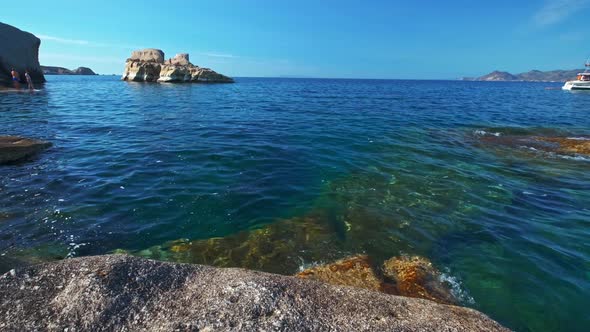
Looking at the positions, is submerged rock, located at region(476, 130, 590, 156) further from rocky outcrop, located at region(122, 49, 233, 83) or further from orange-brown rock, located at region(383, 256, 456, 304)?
rocky outcrop, located at region(122, 49, 233, 83)

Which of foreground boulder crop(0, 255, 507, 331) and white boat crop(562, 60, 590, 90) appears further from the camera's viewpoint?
white boat crop(562, 60, 590, 90)

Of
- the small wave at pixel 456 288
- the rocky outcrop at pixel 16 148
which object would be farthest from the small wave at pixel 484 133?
the rocky outcrop at pixel 16 148

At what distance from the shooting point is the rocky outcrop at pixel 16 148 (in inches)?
425

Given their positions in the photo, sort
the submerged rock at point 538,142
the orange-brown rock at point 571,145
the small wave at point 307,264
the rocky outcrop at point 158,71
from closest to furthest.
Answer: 1. the small wave at point 307,264
2. the orange-brown rock at point 571,145
3. the submerged rock at point 538,142
4. the rocky outcrop at point 158,71

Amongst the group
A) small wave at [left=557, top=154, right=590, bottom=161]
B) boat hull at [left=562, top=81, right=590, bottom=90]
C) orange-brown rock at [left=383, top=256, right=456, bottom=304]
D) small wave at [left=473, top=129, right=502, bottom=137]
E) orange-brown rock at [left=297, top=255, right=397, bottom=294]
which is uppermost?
boat hull at [left=562, top=81, right=590, bottom=90]

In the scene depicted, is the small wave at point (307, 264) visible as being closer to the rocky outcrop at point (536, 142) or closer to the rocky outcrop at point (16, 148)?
the rocky outcrop at point (16, 148)

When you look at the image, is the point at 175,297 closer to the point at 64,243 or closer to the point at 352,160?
the point at 64,243

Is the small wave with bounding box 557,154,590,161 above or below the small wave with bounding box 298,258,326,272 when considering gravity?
above

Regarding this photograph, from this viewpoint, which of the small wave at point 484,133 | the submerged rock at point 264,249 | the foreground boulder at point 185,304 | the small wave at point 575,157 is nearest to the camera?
the foreground boulder at point 185,304

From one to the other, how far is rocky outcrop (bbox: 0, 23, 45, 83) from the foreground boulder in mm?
58081

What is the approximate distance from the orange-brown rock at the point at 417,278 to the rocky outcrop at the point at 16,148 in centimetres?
1426

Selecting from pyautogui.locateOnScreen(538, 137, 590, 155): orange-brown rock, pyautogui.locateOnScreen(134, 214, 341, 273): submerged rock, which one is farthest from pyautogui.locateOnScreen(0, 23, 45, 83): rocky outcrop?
pyautogui.locateOnScreen(538, 137, 590, 155): orange-brown rock

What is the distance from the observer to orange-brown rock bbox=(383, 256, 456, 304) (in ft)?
17.5

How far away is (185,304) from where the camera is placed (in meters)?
3.30
